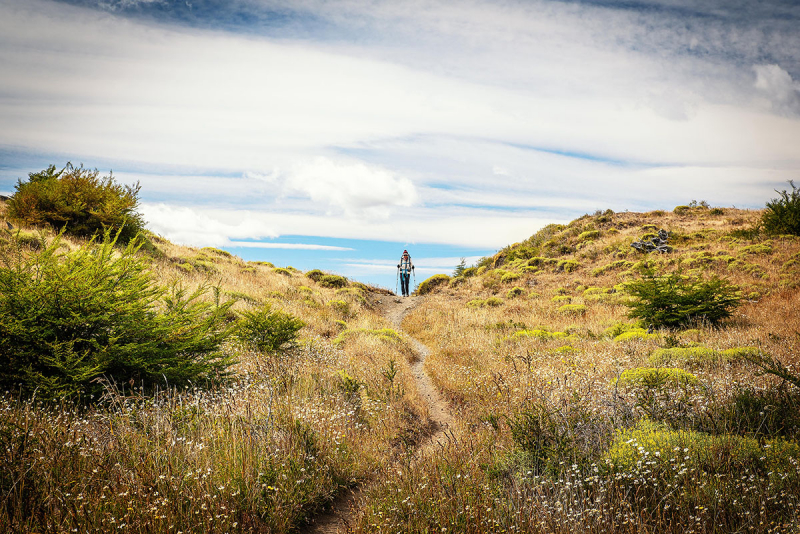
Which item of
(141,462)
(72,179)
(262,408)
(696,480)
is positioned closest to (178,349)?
(262,408)

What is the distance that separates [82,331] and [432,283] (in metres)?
29.8

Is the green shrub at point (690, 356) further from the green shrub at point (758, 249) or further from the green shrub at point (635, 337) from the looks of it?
the green shrub at point (758, 249)

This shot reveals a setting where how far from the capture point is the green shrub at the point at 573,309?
17.0 m

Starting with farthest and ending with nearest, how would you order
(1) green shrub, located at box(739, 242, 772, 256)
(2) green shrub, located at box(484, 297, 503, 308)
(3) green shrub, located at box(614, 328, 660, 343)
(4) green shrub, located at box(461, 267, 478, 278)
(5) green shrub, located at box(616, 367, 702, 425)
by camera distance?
(4) green shrub, located at box(461, 267, 478, 278) → (2) green shrub, located at box(484, 297, 503, 308) → (1) green shrub, located at box(739, 242, 772, 256) → (3) green shrub, located at box(614, 328, 660, 343) → (5) green shrub, located at box(616, 367, 702, 425)

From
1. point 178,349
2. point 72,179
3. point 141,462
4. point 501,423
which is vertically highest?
point 72,179

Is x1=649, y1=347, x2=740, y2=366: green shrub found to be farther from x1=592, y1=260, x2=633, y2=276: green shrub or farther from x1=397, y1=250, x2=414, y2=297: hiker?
x1=397, y1=250, x2=414, y2=297: hiker

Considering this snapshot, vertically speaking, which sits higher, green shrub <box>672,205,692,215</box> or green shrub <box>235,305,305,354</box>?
green shrub <box>672,205,692,215</box>

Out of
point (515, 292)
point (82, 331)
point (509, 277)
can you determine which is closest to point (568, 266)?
point (509, 277)

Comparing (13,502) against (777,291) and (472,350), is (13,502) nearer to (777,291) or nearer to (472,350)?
(472,350)

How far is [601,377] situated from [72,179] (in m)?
23.6

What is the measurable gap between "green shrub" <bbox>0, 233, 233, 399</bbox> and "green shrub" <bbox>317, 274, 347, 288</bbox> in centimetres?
2007

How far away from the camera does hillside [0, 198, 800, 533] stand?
3.60 meters

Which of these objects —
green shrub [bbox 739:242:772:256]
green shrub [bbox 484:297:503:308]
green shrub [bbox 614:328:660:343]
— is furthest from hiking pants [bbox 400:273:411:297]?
green shrub [bbox 614:328:660:343]

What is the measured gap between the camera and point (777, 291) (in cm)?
1492
